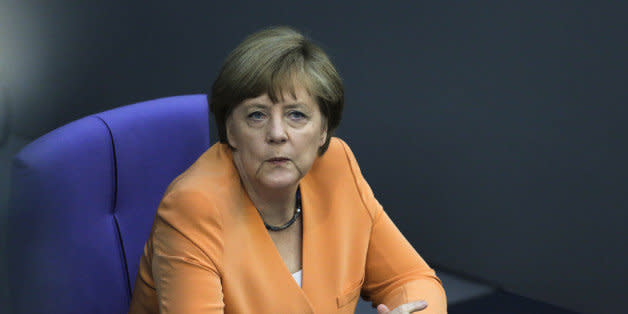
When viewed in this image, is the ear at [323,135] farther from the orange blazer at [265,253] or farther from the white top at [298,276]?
the white top at [298,276]

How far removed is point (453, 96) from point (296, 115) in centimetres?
131

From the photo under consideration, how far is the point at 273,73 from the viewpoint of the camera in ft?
4.24

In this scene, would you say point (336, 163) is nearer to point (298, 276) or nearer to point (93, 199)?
point (298, 276)

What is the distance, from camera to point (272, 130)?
4.26 feet

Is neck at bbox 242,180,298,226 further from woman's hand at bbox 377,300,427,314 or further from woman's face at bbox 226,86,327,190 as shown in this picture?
woman's hand at bbox 377,300,427,314

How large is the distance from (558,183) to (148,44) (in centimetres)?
152

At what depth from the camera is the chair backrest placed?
1.28m

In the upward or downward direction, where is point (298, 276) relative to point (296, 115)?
downward

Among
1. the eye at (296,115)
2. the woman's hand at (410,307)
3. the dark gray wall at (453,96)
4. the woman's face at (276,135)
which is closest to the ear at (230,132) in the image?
the woman's face at (276,135)

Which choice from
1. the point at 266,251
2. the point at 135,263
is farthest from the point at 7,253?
the point at 266,251

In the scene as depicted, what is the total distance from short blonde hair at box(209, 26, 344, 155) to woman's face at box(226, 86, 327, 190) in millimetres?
15

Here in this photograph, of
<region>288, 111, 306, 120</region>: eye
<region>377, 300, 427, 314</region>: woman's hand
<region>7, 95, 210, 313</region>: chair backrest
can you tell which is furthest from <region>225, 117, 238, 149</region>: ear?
<region>377, 300, 427, 314</region>: woman's hand

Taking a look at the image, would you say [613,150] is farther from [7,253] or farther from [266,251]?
[7,253]

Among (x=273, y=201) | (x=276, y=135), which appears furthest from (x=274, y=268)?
(x=276, y=135)
